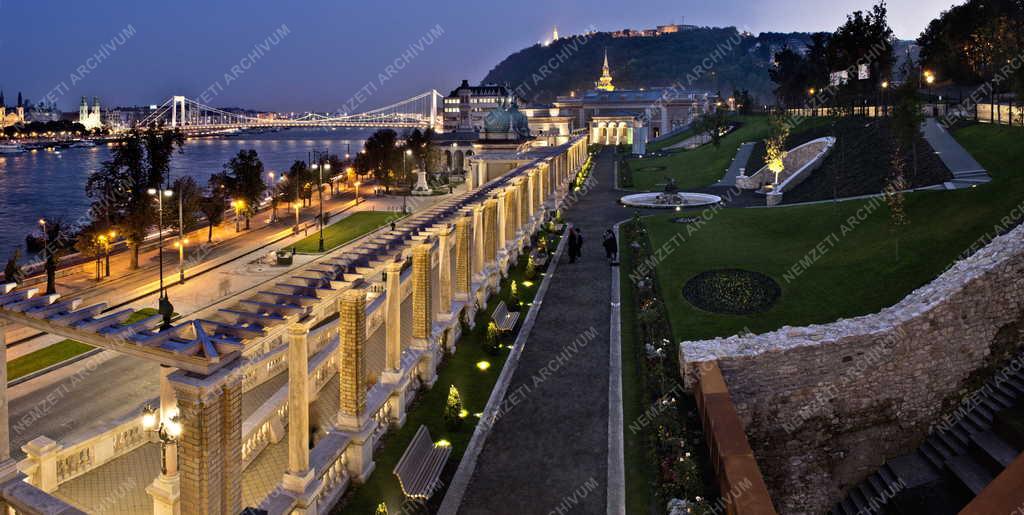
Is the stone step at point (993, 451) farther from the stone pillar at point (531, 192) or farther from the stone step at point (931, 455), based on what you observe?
the stone pillar at point (531, 192)

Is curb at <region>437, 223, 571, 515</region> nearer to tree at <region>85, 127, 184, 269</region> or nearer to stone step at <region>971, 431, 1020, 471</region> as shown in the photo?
stone step at <region>971, 431, 1020, 471</region>

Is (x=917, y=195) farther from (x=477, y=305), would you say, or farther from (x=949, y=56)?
(x=949, y=56)

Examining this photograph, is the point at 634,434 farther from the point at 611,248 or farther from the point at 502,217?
the point at 611,248

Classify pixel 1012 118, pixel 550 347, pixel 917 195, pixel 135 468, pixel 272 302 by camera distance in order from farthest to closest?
pixel 1012 118, pixel 917 195, pixel 550 347, pixel 135 468, pixel 272 302

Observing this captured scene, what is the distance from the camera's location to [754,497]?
47.9 ft

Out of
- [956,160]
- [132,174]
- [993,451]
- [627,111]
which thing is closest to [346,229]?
[132,174]

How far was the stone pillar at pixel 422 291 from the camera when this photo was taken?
21031 mm

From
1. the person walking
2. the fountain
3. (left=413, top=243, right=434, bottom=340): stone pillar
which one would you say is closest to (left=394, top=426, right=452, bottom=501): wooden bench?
(left=413, top=243, right=434, bottom=340): stone pillar

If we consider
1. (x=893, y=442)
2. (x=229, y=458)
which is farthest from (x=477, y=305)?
(x=229, y=458)

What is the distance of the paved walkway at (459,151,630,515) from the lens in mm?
15734

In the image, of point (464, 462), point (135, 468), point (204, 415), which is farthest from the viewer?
point (135, 468)

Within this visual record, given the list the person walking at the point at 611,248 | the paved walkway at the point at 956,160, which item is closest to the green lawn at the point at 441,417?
the person walking at the point at 611,248

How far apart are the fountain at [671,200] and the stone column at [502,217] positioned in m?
21.3

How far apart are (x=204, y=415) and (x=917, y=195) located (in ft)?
106
